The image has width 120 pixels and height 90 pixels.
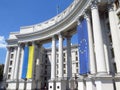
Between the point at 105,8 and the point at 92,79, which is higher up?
the point at 105,8

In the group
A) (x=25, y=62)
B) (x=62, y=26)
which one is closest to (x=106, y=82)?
(x=62, y=26)

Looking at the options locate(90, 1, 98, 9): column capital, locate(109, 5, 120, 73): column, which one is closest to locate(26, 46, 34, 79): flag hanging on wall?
locate(90, 1, 98, 9): column capital

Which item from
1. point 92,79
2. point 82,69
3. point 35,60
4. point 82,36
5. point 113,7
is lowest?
point 92,79

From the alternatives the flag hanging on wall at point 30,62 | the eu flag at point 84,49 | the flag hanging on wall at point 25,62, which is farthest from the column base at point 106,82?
the flag hanging on wall at point 25,62

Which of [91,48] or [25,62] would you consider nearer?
[91,48]

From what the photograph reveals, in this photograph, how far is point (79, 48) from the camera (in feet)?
125

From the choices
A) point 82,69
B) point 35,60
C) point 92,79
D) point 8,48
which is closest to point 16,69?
point 35,60

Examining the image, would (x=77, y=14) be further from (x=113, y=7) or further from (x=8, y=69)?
(x=8, y=69)

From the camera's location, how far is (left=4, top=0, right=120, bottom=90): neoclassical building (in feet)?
96.9

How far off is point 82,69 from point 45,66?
206 feet

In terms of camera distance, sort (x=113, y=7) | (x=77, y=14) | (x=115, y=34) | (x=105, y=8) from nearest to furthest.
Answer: (x=115, y=34) → (x=113, y=7) → (x=105, y=8) → (x=77, y=14)

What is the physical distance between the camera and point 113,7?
33.0 m

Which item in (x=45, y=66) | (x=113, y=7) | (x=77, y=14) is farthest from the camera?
(x=45, y=66)

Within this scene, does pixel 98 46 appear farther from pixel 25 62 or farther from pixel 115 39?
pixel 25 62
